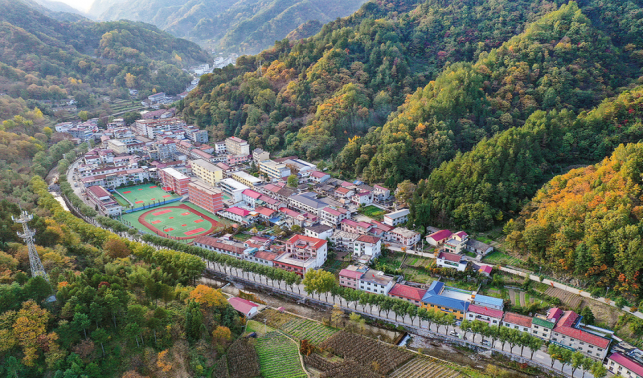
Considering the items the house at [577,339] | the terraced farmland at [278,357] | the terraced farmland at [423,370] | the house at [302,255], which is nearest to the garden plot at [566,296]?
the house at [577,339]

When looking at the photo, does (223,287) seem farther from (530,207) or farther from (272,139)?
(272,139)

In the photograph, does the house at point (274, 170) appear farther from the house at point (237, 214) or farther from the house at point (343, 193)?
the house at point (237, 214)

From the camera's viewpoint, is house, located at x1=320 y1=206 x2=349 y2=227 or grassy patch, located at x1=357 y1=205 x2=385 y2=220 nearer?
house, located at x1=320 y1=206 x2=349 y2=227

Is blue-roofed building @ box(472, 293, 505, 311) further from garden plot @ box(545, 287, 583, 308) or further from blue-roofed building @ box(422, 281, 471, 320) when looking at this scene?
garden plot @ box(545, 287, 583, 308)

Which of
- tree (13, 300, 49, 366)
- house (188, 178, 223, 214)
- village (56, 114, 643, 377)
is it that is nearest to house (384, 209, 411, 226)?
village (56, 114, 643, 377)

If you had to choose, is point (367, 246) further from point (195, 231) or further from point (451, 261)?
point (195, 231)

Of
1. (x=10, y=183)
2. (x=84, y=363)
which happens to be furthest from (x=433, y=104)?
(x=10, y=183)
